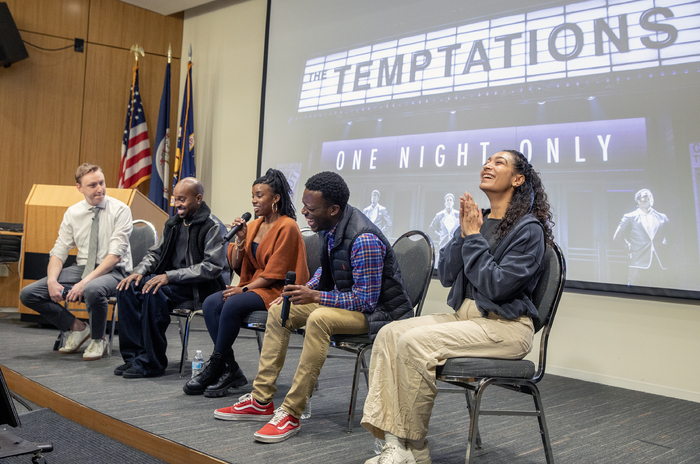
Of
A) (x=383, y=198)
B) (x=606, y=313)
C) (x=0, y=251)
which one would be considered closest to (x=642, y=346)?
(x=606, y=313)

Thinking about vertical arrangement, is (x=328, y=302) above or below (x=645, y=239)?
below

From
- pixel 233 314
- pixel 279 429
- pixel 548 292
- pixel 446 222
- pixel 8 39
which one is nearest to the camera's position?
pixel 548 292

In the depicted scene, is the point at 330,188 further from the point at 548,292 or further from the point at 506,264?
the point at 548,292

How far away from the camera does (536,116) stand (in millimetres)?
3613

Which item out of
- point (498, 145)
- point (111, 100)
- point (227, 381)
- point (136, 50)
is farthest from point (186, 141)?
point (227, 381)

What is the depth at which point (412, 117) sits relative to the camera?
4.28 meters

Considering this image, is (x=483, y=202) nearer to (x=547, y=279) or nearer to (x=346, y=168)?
(x=346, y=168)

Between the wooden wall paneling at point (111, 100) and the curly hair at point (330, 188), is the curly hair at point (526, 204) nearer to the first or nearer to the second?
the curly hair at point (330, 188)

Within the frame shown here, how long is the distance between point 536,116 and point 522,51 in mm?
459

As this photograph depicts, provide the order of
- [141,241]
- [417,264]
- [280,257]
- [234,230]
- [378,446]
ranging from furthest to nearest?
[141,241], [234,230], [280,257], [417,264], [378,446]

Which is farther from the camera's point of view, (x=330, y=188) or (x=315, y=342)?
(x=330, y=188)

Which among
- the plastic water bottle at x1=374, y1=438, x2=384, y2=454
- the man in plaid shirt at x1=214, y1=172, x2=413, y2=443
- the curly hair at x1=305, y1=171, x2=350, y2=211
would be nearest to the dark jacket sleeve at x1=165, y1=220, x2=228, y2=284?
the man in plaid shirt at x1=214, y1=172, x2=413, y2=443

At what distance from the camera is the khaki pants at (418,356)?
1.60 m

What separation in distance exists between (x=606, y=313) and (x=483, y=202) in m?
1.04
